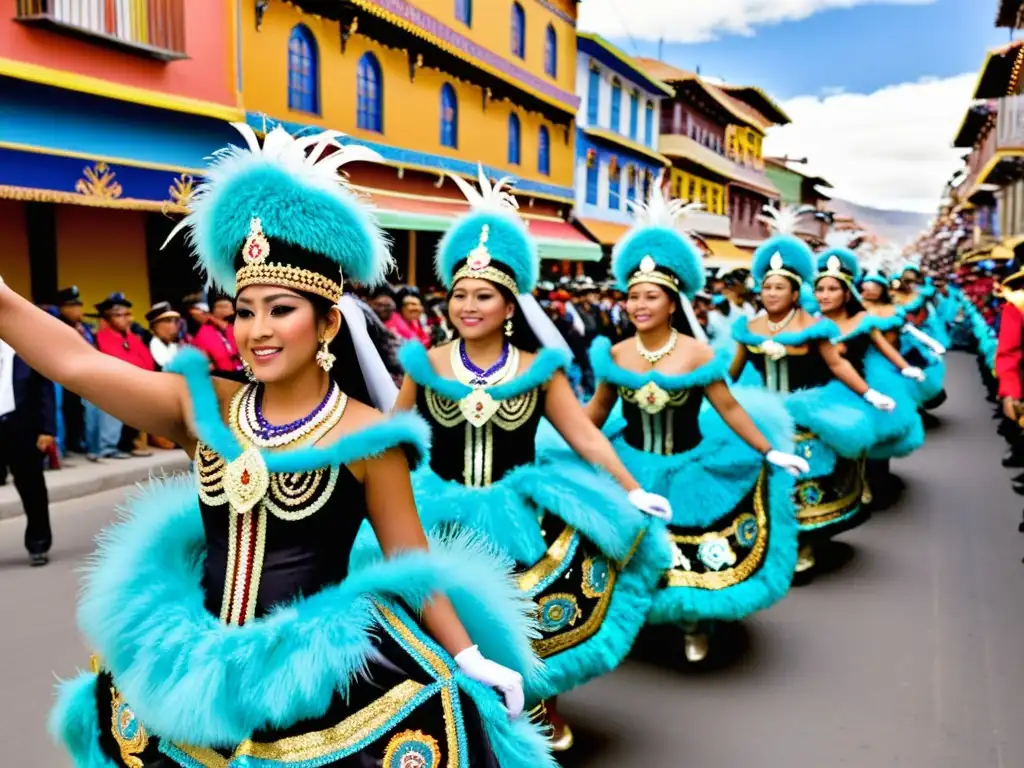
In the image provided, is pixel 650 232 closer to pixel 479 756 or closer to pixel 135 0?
pixel 479 756

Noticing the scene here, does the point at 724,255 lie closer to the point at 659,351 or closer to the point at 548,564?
the point at 659,351

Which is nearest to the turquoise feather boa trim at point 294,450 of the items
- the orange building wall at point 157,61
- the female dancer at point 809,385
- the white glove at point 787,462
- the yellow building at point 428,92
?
the white glove at point 787,462

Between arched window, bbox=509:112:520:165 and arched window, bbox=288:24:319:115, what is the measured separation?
8.84 meters

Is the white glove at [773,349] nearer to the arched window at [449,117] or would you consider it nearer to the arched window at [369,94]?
the arched window at [369,94]

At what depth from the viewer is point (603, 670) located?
3.78 m

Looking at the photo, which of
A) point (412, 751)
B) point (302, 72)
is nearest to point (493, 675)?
point (412, 751)

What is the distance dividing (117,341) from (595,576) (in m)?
7.65

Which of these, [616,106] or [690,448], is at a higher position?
[616,106]

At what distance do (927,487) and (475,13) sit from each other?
53.1 feet

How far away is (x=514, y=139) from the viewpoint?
987 inches

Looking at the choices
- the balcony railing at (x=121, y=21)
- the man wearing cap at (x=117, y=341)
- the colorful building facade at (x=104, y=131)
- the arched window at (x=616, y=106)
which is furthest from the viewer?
the arched window at (x=616, y=106)

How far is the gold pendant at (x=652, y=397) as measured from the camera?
5.06m

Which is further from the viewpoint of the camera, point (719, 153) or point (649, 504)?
point (719, 153)

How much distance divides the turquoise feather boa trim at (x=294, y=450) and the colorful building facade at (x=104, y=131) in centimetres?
803
